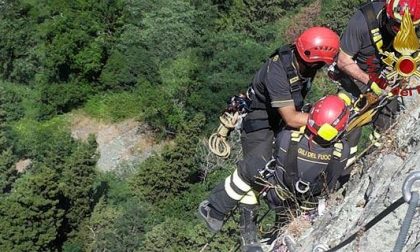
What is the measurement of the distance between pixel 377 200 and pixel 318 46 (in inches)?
62.2

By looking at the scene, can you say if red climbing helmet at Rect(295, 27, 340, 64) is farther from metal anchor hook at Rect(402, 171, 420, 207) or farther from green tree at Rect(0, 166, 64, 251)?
green tree at Rect(0, 166, 64, 251)

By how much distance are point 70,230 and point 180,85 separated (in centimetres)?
1439

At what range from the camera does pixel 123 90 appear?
51.4 meters

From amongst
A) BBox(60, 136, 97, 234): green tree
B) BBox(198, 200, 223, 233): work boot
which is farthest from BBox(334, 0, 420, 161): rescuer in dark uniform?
BBox(60, 136, 97, 234): green tree

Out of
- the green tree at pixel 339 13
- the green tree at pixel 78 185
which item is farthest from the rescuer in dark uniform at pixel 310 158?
the green tree at pixel 339 13

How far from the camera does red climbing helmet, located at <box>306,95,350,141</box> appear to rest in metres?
5.72

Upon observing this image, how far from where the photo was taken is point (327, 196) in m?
6.30

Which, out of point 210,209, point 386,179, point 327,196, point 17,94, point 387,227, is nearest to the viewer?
point 387,227

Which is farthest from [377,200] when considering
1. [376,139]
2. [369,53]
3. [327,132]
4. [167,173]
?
[167,173]

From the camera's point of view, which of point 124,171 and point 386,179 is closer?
point 386,179

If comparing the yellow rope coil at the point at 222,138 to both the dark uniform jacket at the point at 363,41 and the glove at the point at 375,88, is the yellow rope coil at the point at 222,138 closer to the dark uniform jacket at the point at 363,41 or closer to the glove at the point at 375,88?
the dark uniform jacket at the point at 363,41

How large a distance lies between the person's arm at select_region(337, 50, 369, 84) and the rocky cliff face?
1.80 ft

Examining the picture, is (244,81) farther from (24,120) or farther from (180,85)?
(24,120)

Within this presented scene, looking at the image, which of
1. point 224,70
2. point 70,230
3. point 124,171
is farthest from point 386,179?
point 224,70
